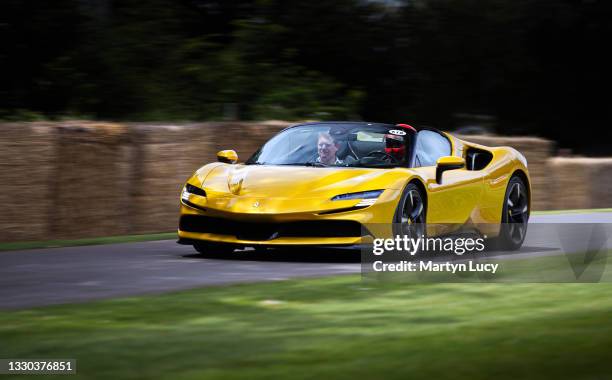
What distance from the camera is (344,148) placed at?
37.6ft

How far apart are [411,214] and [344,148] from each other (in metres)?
1.00

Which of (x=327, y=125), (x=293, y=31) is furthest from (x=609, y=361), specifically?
(x=293, y=31)

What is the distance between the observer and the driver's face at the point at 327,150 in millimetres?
11383

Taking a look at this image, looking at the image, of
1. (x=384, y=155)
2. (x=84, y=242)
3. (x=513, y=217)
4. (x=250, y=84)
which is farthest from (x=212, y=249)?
(x=250, y=84)

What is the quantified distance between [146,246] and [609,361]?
283 inches

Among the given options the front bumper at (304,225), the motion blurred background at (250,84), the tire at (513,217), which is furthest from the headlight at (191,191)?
the tire at (513,217)

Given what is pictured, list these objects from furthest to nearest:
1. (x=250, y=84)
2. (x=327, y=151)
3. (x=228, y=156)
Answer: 1. (x=250, y=84)
2. (x=228, y=156)
3. (x=327, y=151)

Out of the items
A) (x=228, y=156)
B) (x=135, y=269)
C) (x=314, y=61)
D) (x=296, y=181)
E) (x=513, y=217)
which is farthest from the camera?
(x=314, y=61)

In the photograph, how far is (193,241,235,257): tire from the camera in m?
10.7

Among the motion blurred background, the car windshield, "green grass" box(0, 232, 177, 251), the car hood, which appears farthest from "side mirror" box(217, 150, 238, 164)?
the motion blurred background

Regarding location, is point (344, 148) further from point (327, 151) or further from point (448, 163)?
point (448, 163)

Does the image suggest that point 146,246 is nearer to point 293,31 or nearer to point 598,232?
point 598,232

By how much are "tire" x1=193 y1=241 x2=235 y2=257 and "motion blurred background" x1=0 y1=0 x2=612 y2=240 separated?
8.16ft

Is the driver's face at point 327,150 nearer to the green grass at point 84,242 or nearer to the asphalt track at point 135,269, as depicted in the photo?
the asphalt track at point 135,269
